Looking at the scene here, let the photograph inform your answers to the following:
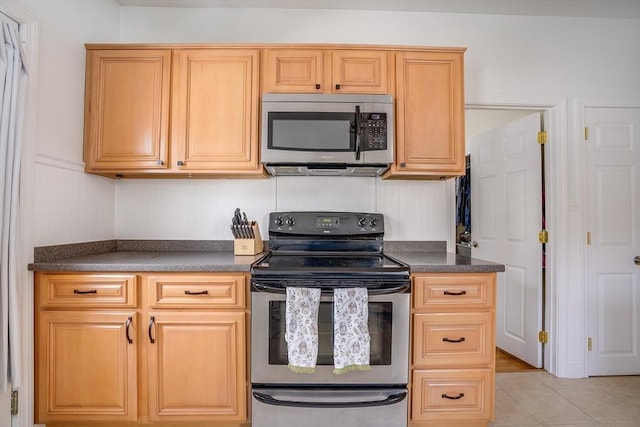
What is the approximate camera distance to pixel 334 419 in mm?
1679

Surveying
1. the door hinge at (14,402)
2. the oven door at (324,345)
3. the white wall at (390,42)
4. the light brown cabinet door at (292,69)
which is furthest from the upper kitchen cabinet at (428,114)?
the door hinge at (14,402)

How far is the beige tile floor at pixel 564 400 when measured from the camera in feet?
6.54

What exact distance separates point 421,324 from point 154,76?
6.85 ft

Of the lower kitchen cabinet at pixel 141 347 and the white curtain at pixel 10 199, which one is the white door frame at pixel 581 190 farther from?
the white curtain at pixel 10 199

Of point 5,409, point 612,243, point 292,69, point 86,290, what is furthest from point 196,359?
point 612,243

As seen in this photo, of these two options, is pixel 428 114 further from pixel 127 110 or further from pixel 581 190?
pixel 127 110

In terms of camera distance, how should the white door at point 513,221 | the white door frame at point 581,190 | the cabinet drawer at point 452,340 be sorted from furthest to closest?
the white door at point 513,221
the white door frame at point 581,190
the cabinet drawer at point 452,340

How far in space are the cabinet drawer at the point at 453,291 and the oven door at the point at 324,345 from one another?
0.34 feet

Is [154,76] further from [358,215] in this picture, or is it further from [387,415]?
[387,415]

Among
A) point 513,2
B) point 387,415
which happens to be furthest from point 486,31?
point 387,415

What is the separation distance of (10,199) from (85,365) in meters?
0.87

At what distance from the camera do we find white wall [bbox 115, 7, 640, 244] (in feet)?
7.92

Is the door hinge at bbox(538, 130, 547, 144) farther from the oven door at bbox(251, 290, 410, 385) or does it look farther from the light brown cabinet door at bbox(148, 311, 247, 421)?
the light brown cabinet door at bbox(148, 311, 247, 421)

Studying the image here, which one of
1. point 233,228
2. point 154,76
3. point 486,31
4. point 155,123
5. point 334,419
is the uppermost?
point 486,31
